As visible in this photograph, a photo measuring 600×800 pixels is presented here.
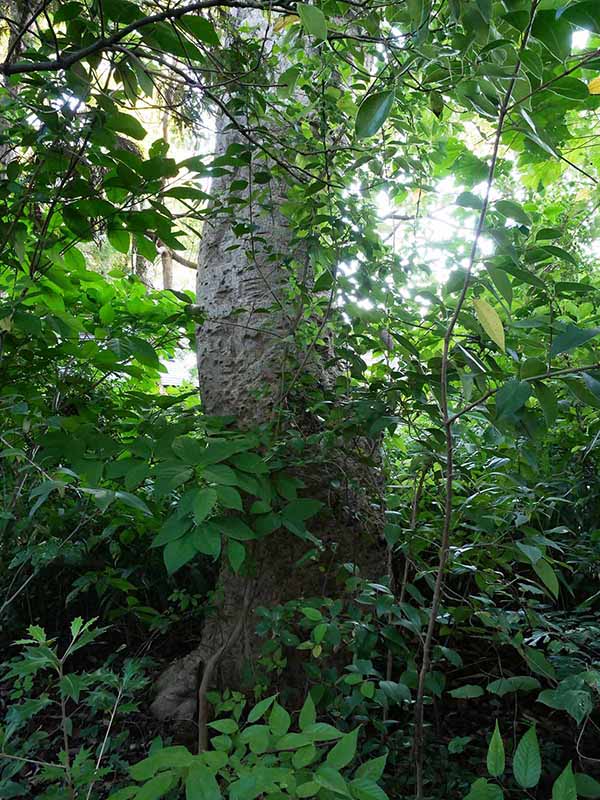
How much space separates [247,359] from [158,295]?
0.43 meters

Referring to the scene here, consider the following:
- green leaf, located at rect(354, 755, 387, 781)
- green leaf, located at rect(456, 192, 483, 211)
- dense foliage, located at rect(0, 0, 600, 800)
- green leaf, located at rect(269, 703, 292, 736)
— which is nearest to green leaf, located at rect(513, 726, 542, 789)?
dense foliage, located at rect(0, 0, 600, 800)

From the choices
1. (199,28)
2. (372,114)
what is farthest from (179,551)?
(199,28)

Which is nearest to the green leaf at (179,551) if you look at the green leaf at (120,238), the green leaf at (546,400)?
the green leaf at (546,400)

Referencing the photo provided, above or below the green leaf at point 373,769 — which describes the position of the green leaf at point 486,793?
above

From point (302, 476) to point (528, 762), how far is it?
3.25ft

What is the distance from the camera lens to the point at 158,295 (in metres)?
2.12

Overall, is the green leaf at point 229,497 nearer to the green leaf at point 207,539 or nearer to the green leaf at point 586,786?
the green leaf at point 207,539

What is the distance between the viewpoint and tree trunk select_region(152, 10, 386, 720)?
167 centimetres

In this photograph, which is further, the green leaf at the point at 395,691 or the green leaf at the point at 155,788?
the green leaf at the point at 395,691

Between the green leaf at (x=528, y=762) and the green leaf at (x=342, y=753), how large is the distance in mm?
198

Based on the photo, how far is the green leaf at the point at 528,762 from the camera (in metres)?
0.69

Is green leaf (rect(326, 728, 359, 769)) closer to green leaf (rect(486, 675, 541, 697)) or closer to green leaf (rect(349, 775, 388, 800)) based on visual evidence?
green leaf (rect(349, 775, 388, 800))

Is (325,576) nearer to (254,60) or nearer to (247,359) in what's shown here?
(247,359)

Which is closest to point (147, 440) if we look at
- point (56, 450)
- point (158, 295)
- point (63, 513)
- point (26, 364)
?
point (56, 450)
